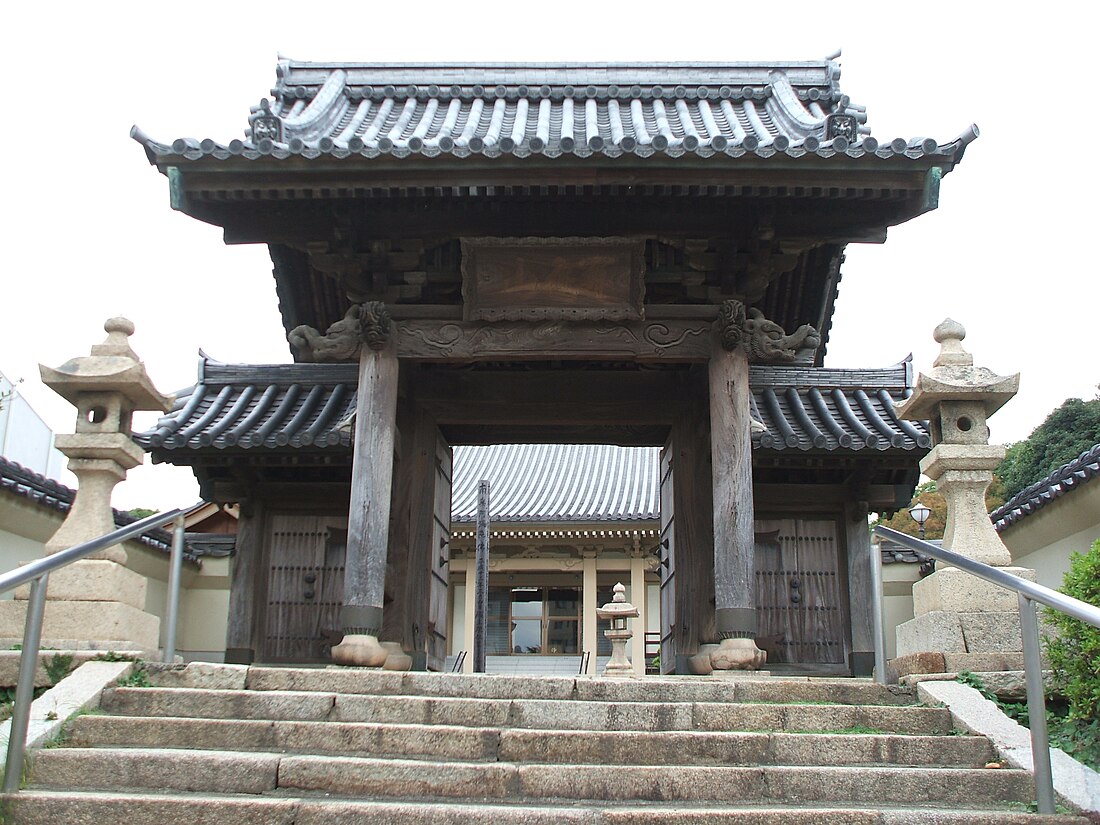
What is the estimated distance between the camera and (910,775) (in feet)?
14.9

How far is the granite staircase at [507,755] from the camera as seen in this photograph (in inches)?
162

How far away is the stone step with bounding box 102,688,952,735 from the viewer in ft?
17.1

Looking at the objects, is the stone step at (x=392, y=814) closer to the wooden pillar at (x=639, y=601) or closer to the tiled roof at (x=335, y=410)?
the tiled roof at (x=335, y=410)

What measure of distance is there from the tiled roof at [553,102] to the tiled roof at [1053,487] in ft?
13.6

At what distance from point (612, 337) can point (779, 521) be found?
3.30 meters

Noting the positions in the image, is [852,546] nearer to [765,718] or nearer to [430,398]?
[430,398]

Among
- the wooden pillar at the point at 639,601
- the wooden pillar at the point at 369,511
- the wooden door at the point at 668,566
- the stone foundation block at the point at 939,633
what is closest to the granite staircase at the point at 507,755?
the stone foundation block at the point at 939,633

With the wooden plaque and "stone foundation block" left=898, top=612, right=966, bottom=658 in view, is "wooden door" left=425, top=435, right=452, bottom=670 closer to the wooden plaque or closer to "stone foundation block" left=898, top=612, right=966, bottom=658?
the wooden plaque

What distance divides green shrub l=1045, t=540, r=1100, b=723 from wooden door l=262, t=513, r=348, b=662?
6841 mm

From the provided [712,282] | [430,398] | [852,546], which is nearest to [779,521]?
[852,546]

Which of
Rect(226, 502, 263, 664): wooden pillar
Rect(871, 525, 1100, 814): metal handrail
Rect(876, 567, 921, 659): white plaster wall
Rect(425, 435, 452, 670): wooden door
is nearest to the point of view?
Rect(871, 525, 1100, 814): metal handrail

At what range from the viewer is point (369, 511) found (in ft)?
26.5

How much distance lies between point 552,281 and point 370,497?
2.39 metres

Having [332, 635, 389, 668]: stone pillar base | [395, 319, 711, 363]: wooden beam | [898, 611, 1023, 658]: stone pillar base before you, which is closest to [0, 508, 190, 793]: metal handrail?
[332, 635, 389, 668]: stone pillar base
